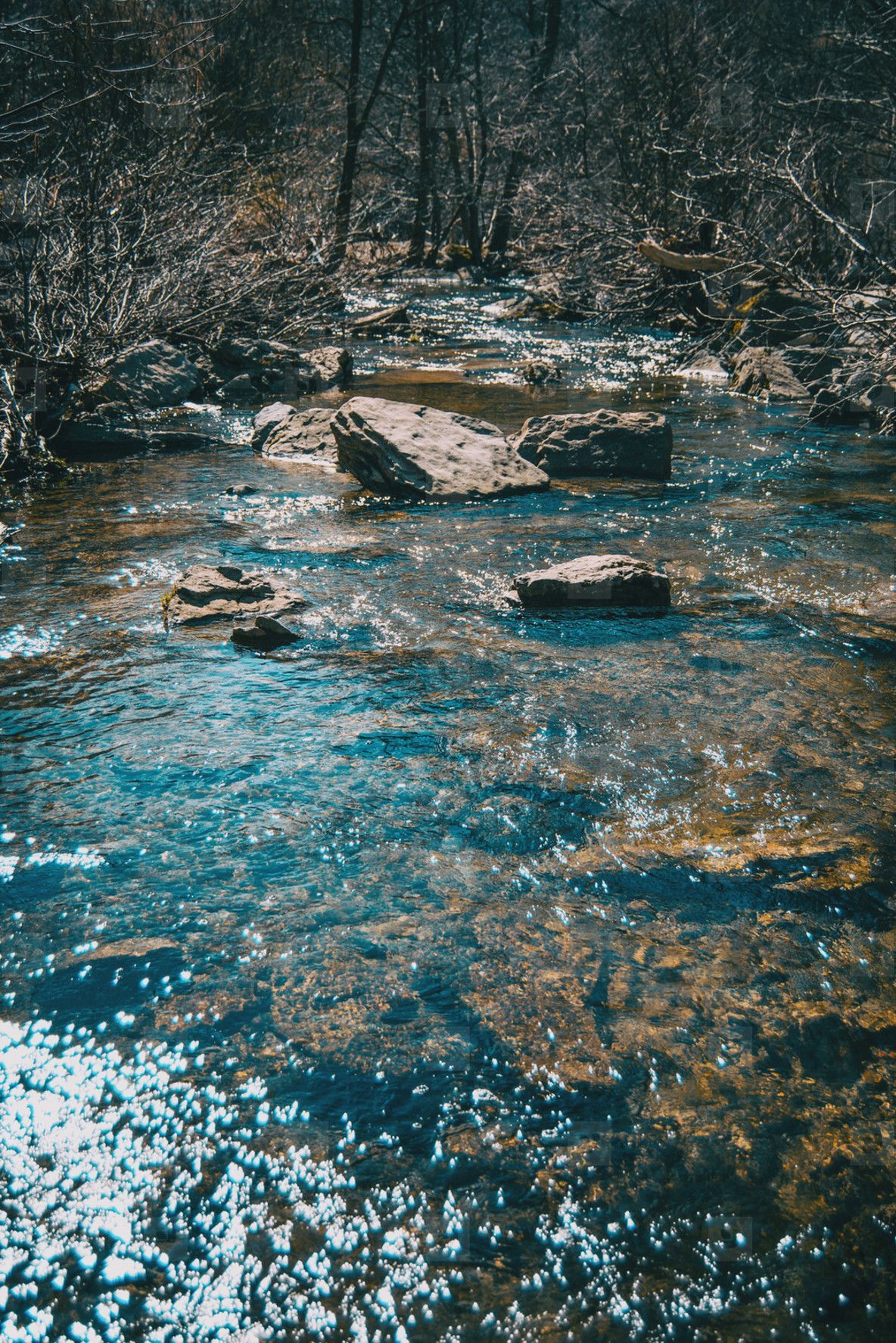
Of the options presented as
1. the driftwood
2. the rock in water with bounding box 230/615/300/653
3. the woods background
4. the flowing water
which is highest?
the woods background

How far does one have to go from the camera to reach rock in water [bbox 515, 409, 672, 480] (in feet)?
22.1

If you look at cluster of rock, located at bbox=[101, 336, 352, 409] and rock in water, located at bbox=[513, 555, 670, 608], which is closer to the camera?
rock in water, located at bbox=[513, 555, 670, 608]

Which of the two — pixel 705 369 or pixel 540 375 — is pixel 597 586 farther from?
pixel 705 369

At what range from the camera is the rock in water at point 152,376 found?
8.16 m

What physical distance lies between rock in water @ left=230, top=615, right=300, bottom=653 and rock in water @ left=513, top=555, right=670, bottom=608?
1.09 meters

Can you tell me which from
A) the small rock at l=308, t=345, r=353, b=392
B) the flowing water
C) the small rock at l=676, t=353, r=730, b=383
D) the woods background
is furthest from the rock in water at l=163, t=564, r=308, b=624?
the small rock at l=676, t=353, r=730, b=383

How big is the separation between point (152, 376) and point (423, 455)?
11.2ft

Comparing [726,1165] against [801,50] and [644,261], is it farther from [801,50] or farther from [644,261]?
[801,50]

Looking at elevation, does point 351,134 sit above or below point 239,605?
above

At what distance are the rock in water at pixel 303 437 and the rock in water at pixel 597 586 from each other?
3039mm

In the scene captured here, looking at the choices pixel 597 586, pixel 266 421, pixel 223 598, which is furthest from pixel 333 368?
pixel 597 586

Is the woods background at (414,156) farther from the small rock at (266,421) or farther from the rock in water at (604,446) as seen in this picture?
the rock in water at (604,446)

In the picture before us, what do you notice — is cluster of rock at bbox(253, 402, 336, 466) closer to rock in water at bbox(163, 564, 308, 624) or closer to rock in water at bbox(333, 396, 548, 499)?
rock in water at bbox(333, 396, 548, 499)

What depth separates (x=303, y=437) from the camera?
7.43 metres
